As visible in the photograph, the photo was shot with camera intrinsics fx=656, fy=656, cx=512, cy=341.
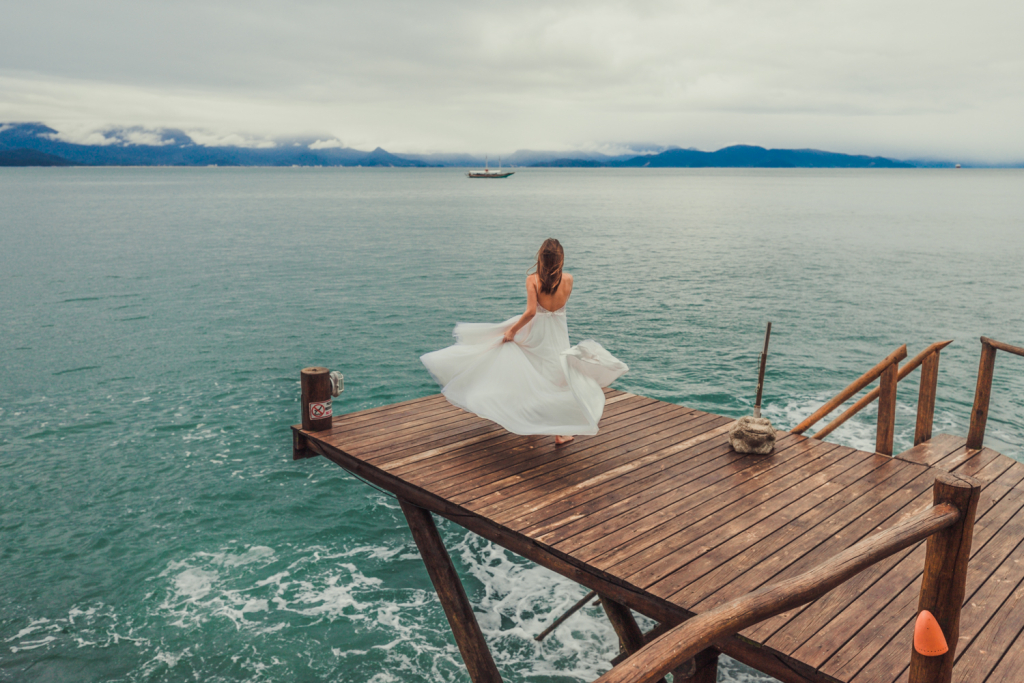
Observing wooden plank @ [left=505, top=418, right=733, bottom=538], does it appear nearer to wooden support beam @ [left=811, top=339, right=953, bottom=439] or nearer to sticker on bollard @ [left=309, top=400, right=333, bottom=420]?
wooden support beam @ [left=811, top=339, right=953, bottom=439]

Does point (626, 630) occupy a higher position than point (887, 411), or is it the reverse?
point (887, 411)

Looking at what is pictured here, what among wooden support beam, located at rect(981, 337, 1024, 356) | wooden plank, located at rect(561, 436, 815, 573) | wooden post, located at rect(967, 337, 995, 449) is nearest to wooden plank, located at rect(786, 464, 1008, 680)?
wooden plank, located at rect(561, 436, 815, 573)

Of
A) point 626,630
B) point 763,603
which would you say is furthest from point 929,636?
point 626,630

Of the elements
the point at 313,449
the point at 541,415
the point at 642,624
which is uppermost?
the point at 541,415

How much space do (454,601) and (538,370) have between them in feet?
8.84

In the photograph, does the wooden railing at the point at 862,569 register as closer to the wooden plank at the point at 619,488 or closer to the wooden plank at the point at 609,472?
the wooden plank at the point at 619,488

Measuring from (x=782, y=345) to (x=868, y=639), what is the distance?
19.0 metres

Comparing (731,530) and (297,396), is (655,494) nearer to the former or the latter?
(731,530)

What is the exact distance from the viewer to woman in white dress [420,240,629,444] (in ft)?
24.1

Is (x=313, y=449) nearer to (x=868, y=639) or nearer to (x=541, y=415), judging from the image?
(x=541, y=415)

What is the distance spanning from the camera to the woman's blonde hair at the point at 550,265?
720 cm

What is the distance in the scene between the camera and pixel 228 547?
10742 mm

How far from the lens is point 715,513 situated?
6305 mm

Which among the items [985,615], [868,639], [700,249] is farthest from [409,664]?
[700,249]
